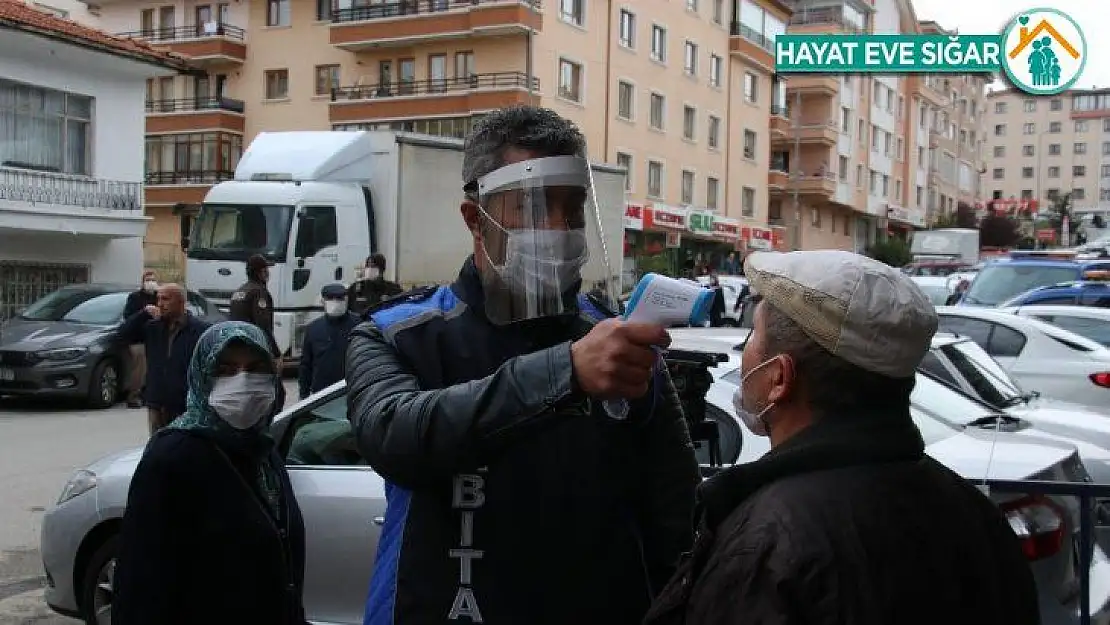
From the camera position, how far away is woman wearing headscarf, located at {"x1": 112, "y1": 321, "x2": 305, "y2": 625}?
3068 mm

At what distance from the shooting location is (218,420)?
342 centimetres

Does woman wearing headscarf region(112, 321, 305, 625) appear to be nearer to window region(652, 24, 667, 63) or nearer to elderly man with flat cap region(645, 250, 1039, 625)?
elderly man with flat cap region(645, 250, 1039, 625)

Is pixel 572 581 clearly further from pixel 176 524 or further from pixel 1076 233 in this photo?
pixel 1076 233

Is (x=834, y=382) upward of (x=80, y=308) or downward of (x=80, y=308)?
upward

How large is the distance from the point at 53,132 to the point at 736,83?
109 feet

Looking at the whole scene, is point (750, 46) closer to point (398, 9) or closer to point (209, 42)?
point (398, 9)

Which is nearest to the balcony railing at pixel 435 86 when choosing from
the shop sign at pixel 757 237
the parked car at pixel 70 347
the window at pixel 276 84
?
the window at pixel 276 84

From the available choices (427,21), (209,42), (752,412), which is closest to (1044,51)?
(752,412)

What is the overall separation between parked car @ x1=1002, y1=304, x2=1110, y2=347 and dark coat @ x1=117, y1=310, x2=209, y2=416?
846cm

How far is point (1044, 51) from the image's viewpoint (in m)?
11.7

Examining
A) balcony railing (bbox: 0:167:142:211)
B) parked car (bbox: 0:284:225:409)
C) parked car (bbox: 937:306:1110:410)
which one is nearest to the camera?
parked car (bbox: 937:306:1110:410)

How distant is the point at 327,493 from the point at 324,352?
4.49 metres

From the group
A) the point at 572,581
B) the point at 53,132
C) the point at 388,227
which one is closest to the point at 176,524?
the point at 572,581

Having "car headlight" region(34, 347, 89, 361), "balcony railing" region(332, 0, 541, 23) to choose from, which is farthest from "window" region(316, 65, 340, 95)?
"car headlight" region(34, 347, 89, 361)
